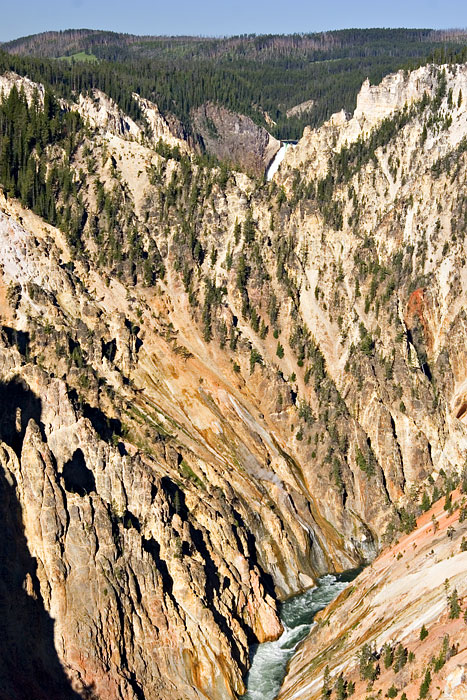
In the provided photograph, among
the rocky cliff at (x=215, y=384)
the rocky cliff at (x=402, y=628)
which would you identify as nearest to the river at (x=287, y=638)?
the rocky cliff at (x=402, y=628)

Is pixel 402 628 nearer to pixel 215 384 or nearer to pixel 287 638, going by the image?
pixel 287 638

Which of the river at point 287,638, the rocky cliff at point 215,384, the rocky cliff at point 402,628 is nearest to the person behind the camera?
the rocky cliff at point 402,628

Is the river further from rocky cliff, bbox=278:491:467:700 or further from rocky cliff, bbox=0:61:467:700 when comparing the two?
rocky cliff, bbox=0:61:467:700

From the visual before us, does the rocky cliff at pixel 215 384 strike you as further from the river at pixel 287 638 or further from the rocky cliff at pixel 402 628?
the rocky cliff at pixel 402 628

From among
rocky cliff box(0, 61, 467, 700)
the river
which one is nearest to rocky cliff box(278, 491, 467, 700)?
the river

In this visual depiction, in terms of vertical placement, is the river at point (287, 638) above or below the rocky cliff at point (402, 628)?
below

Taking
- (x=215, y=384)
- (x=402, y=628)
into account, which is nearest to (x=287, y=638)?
(x=402, y=628)
